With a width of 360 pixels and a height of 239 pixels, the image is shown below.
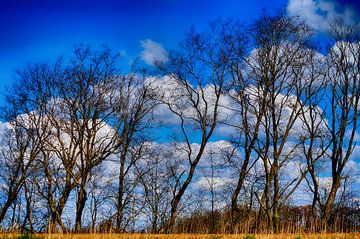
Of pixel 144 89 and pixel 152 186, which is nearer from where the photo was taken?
A: pixel 144 89

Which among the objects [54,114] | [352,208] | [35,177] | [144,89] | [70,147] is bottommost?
[352,208]

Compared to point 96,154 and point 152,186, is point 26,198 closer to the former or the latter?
point 96,154

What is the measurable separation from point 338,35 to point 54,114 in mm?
19447

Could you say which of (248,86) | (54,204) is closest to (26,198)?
(54,204)

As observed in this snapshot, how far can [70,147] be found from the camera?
28.3 m

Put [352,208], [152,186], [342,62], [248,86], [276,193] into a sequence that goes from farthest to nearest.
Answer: [152,186] < [352,208] < [342,62] < [248,86] < [276,193]

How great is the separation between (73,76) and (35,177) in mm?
6798

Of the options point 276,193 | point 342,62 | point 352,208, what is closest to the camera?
point 276,193

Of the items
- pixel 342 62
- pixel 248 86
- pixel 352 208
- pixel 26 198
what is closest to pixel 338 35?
pixel 342 62

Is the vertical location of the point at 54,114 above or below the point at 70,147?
above

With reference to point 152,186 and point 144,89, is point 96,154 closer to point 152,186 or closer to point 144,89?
point 144,89

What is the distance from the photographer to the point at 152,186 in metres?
34.9

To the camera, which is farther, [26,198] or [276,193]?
[26,198]

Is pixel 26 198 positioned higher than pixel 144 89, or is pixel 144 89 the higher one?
pixel 144 89
